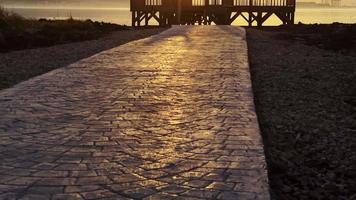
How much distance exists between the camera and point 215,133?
535 cm

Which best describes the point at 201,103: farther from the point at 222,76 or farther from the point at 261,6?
the point at 261,6

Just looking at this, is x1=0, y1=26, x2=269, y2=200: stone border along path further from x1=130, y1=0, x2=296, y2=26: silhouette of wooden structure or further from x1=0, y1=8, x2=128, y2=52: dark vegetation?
x1=130, y1=0, x2=296, y2=26: silhouette of wooden structure

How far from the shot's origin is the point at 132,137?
204 inches

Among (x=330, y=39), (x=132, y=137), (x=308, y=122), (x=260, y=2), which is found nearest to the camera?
(x=132, y=137)

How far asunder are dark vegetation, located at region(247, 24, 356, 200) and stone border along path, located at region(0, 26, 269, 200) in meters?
0.38

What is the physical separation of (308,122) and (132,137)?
274 centimetres

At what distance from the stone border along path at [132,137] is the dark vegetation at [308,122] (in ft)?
1.24

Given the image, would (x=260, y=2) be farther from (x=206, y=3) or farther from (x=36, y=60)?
(x=36, y=60)

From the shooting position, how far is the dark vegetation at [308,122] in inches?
186

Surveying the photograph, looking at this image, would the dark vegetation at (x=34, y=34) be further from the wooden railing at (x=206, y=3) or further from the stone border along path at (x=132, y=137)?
the stone border along path at (x=132, y=137)

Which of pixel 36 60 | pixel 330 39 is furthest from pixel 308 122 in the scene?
pixel 330 39

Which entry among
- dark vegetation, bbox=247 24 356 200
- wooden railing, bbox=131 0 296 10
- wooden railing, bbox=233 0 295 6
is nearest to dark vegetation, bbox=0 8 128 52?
wooden railing, bbox=131 0 296 10

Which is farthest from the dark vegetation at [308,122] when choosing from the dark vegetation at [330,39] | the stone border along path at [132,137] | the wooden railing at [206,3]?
the wooden railing at [206,3]

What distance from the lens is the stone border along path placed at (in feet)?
13.0
